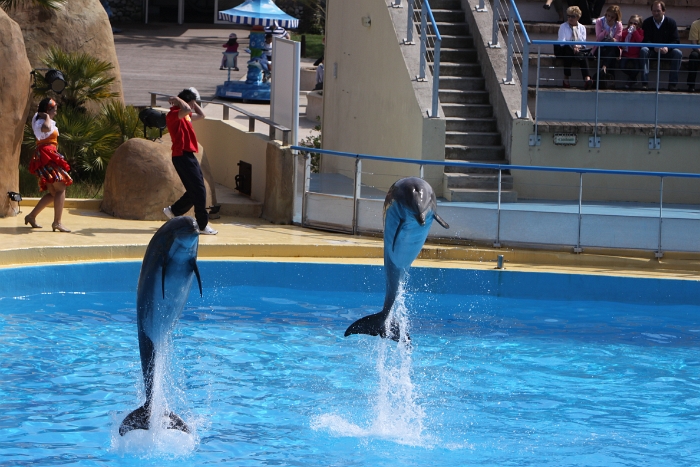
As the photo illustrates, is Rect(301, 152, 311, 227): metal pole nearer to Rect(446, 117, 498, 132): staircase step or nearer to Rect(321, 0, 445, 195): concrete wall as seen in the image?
Rect(321, 0, 445, 195): concrete wall

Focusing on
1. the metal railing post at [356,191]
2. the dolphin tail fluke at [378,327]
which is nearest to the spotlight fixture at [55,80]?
the metal railing post at [356,191]

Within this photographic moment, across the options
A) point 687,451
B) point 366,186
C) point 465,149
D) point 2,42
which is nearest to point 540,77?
point 465,149

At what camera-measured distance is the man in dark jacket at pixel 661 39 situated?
15.4 m

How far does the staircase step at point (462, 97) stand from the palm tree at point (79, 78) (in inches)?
191

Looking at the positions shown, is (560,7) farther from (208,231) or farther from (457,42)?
(208,231)

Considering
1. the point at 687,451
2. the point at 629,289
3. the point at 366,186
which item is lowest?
the point at 687,451

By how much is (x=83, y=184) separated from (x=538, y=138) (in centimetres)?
640

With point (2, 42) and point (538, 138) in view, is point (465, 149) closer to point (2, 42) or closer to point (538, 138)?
point (538, 138)

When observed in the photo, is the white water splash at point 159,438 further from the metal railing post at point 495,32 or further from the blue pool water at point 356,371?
the metal railing post at point 495,32

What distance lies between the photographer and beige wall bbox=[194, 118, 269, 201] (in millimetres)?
13734

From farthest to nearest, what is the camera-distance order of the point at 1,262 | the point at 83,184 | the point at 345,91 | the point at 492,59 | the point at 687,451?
the point at 345,91, the point at 492,59, the point at 83,184, the point at 1,262, the point at 687,451

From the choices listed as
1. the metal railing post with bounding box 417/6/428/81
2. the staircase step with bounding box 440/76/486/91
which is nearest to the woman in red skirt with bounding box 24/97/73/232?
the metal railing post with bounding box 417/6/428/81

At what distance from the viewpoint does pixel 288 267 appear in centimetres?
1114

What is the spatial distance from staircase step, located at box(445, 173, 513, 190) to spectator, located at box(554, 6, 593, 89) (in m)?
2.38
